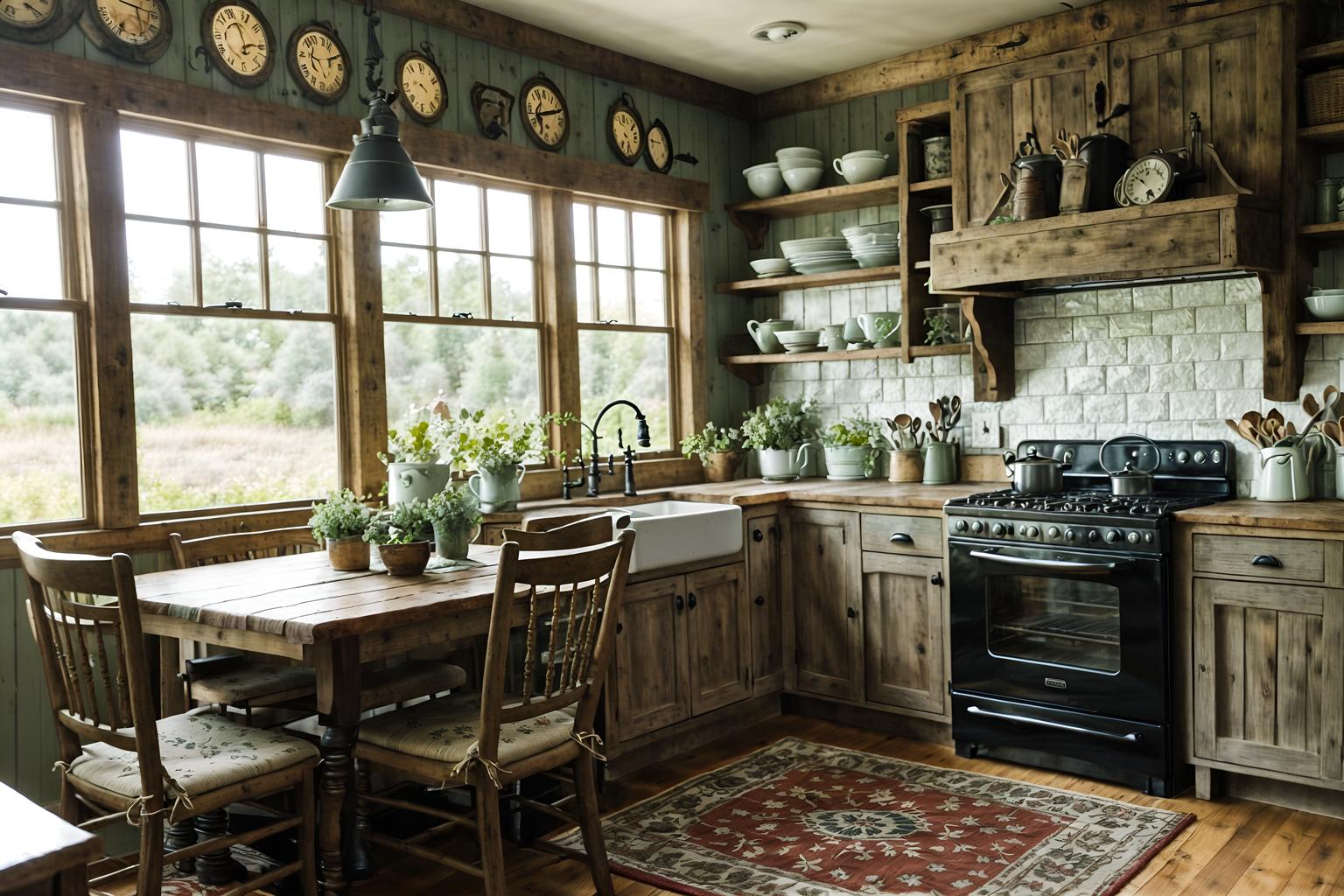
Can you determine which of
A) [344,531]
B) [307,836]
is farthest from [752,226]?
[307,836]

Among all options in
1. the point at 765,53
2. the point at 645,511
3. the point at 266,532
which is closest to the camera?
the point at 266,532

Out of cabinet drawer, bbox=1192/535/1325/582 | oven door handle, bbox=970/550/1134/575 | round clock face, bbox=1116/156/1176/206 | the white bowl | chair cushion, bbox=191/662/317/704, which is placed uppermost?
the white bowl

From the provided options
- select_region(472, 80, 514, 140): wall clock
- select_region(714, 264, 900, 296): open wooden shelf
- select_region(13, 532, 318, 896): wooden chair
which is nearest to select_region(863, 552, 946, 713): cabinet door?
select_region(714, 264, 900, 296): open wooden shelf

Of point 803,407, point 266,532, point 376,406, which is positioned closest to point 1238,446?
point 803,407

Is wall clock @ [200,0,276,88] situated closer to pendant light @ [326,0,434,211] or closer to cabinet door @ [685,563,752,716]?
pendant light @ [326,0,434,211]

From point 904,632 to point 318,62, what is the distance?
9.89 feet

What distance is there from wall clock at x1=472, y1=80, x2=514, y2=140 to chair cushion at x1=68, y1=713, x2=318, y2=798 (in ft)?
8.41

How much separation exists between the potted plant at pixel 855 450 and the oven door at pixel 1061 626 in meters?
0.98

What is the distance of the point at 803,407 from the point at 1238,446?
197 centimetres

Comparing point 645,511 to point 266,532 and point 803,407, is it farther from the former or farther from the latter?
point 266,532

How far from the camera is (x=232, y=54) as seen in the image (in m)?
3.65

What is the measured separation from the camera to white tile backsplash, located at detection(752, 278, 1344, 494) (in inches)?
162

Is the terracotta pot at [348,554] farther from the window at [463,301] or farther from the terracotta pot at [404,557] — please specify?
the window at [463,301]

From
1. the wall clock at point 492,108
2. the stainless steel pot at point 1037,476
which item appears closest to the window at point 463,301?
the wall clock at point 492,108
